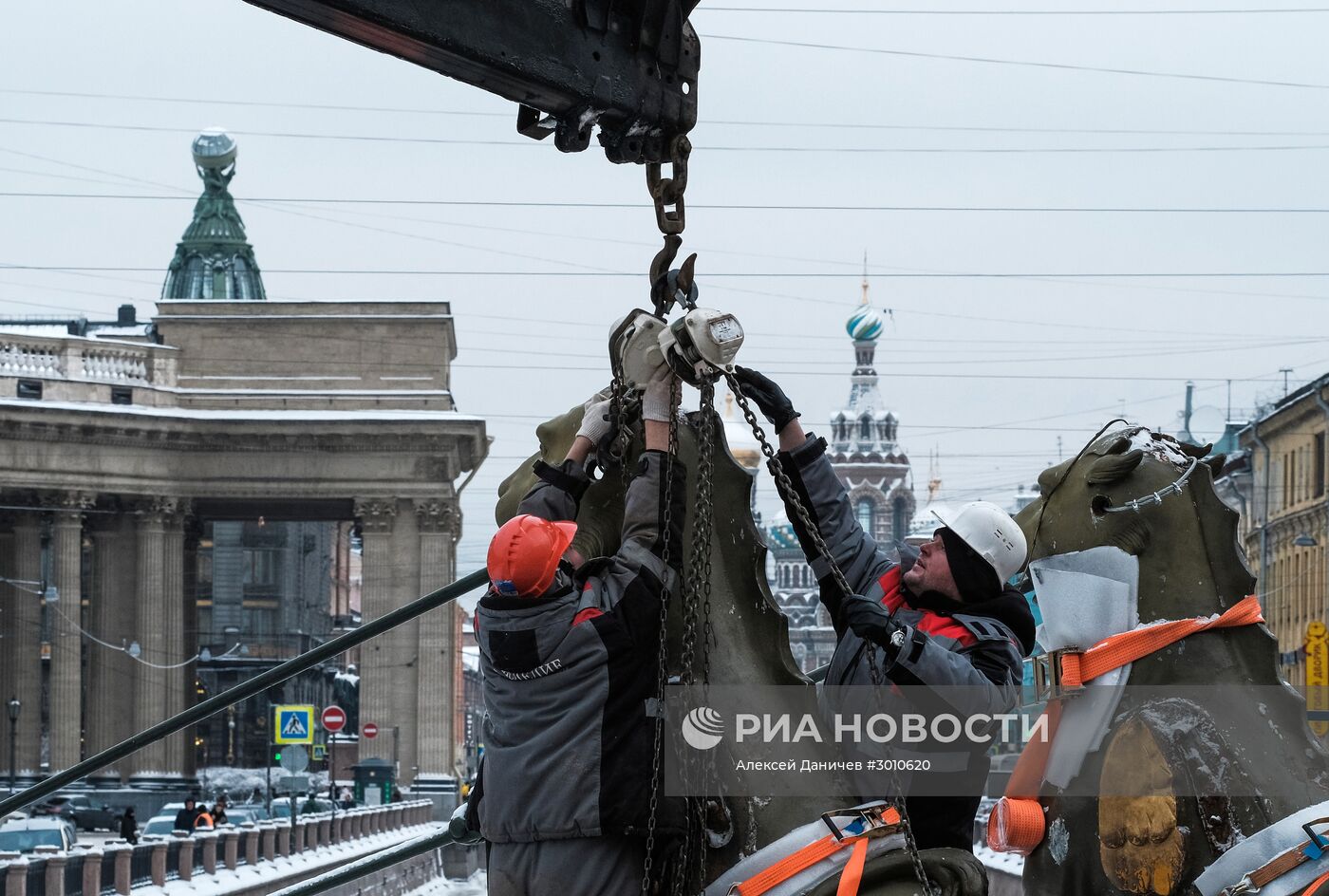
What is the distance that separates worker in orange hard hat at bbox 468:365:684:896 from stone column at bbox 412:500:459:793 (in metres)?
60.1

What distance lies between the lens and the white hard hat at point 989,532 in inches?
215

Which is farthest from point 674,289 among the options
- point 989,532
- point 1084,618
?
point 1084,618

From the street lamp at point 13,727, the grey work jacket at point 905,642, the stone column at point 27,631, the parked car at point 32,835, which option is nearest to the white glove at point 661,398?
the grey work jacket at point 905,642

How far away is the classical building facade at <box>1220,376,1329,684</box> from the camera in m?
58.6

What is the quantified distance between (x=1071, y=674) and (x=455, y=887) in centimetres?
2334

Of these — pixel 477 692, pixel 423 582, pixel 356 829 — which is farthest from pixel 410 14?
pixel 477 692

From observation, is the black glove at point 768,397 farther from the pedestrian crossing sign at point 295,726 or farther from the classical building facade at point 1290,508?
the classical building facade at point 1290,508

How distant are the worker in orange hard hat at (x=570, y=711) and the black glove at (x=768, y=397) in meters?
0.53

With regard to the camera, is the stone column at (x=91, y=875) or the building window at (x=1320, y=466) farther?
the building window at (x=1320, y=466)

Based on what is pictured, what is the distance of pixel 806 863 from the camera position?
4742mm

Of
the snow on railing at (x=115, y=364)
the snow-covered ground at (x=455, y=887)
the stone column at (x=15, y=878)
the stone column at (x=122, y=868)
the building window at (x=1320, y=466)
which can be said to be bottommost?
the snow-covered ground at (x=455, y=887)

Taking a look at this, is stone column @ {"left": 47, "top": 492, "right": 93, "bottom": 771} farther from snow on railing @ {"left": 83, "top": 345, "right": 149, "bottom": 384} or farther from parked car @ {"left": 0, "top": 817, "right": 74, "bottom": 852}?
parked car @ {"left": 0, "top": 817, "right": 74, "bottom": 852}

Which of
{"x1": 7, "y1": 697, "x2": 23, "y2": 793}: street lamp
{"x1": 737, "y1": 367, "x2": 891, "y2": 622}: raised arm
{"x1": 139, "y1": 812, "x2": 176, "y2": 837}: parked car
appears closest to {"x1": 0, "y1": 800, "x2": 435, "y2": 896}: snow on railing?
{"x1": 139, "y1": 812, "x2": 176, "y2": 837}: parked car

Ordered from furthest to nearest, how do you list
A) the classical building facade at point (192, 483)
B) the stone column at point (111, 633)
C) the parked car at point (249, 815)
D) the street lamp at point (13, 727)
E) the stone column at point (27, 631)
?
the stone column at point (111, 633), the stone column at point (27, 631), the classical building facade at point (192, 483), the street lamp at point (13, 727), the parked car at point (249, 815)
